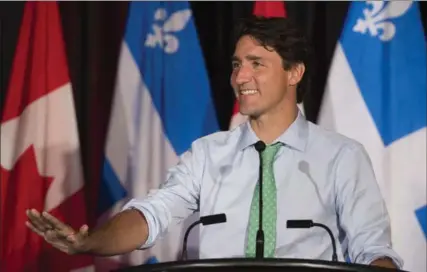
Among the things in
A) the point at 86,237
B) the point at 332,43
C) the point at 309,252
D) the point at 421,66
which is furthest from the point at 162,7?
A: the point at 86,237

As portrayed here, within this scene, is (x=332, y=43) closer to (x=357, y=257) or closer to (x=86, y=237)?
(x=357, y=257)

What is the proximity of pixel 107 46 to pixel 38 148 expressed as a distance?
480 millimetres

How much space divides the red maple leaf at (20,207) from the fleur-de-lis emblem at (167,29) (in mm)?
636

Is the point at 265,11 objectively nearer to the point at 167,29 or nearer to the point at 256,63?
the point at 167,29

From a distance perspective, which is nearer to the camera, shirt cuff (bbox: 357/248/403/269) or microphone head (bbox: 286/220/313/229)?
shirt cuff (bbox: 357/248/403/269)

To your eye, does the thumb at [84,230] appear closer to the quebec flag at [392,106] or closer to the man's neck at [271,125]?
the man's neck at [271,125]

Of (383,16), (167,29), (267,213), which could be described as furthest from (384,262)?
(167,29)

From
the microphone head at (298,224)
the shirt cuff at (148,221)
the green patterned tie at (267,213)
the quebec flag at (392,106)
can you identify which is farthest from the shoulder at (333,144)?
the quebec flag at (392,106)

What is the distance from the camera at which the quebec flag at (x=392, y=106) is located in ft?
8.71

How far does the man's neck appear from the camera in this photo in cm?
196

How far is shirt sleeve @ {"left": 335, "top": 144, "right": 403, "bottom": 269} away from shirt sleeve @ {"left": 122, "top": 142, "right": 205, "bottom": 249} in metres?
0.38

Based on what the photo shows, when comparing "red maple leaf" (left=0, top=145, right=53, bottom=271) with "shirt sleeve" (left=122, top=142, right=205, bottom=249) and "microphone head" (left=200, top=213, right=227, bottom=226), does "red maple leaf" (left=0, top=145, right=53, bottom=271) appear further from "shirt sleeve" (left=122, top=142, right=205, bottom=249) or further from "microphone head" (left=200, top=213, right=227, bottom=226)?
"microphone head" (left=200, top=213, right=227, bottom=226)

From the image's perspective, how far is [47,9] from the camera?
9.39 feet

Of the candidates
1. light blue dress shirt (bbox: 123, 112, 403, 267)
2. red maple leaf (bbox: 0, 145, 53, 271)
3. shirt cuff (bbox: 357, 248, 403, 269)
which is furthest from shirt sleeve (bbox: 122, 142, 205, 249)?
red maple leaf (bbox: 0, 145, 53, 271)
